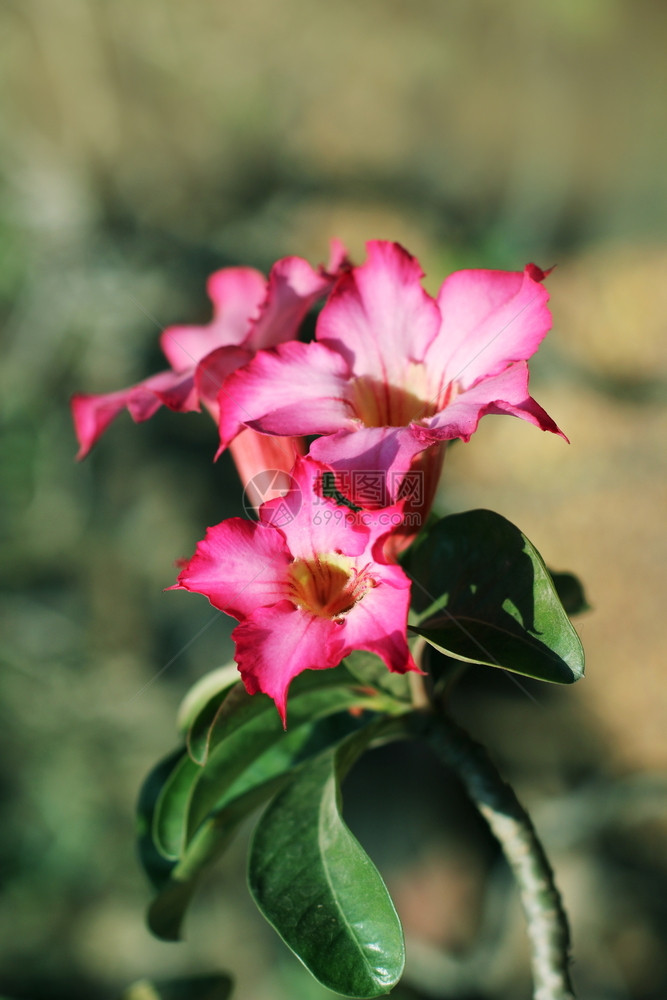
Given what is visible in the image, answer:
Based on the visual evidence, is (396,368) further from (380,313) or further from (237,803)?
(237,803)

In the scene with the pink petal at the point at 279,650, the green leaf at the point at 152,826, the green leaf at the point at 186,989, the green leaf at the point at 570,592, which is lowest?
the green leaf at the point at 186,989

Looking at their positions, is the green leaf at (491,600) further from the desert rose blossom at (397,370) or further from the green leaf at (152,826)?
the green leaf at (152,826)

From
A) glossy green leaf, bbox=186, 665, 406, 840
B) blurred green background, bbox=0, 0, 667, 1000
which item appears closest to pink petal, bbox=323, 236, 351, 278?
glossy green leaf, bbox=186, 665, 406, 840

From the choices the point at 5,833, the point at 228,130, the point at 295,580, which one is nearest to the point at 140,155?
the point at 228,130

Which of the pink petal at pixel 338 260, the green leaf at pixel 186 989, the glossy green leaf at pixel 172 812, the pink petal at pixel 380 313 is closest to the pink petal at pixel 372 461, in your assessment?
the pink petal at pixel 380 313

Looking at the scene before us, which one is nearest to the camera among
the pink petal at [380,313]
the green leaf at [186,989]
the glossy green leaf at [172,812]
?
the pink petal at [380,313]

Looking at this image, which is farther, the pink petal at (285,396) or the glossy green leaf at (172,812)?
the glossy green leaf at (172,812)

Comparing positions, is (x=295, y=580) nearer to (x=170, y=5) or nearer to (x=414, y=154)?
(x=414, y=154)

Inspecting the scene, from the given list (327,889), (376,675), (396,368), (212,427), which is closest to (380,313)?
(396,368)
